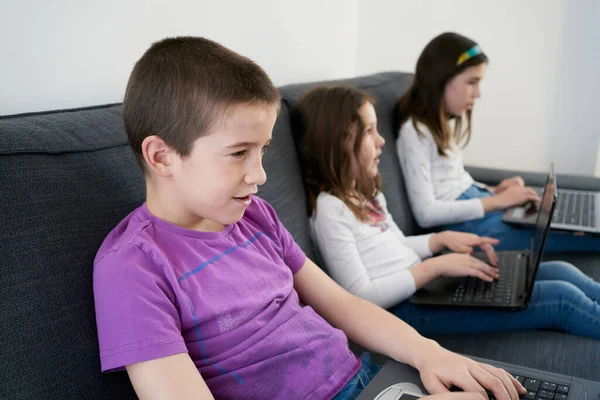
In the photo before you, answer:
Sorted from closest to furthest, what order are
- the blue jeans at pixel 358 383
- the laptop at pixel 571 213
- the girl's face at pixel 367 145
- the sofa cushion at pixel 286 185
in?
the blue jeans at pixel 358 383, the sofa cushion at pixel 286 185, the girl's face at pixel 367 145, the laptop at pixel 571 213

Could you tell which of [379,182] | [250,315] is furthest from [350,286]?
[250,315]

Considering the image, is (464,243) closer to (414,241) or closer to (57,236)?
(414,241)

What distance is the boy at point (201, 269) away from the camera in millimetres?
753

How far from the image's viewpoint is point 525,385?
2.92 feet

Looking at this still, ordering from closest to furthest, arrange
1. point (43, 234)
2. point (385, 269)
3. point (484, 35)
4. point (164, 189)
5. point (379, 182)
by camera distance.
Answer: point (43, 234) < point (164, 189) < point (385, 269) < point (379, 182) < point (484, 35)

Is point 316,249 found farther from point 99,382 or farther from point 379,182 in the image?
point 99,382

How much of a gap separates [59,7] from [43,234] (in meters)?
0.52

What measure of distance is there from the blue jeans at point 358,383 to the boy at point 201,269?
28mm

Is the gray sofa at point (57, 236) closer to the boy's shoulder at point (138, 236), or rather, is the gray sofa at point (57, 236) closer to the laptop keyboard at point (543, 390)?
the boy's shoulder at point (138, 236)

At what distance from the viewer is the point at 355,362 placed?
1020 millimetres

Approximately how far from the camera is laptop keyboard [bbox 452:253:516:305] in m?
1.42

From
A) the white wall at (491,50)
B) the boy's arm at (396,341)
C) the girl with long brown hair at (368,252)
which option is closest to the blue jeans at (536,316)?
the girl with long brown hair at (368,252)

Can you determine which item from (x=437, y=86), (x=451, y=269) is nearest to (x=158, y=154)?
(x=451, y=269)

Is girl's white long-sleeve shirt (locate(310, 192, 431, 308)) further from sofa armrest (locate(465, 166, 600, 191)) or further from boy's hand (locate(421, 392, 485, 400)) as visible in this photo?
sofa armrest (locate(465, 166, 600, 191))
